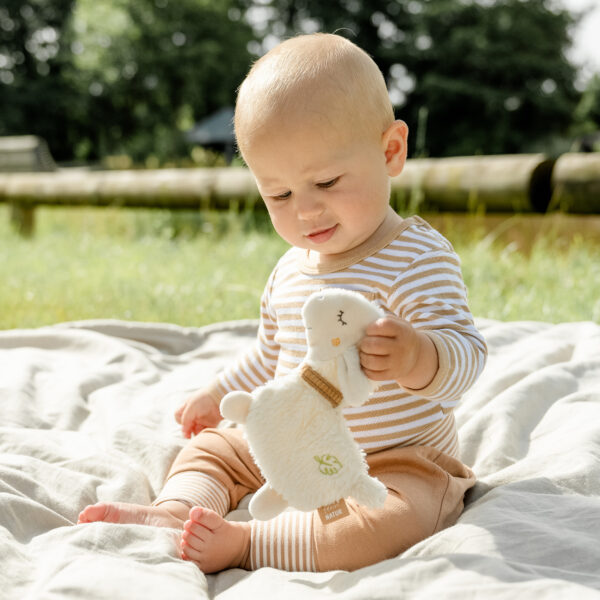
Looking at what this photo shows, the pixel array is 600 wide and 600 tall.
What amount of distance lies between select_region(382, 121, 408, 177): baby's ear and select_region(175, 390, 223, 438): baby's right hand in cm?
72

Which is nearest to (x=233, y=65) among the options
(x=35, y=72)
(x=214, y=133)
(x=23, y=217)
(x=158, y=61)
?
(x=158, y=61)

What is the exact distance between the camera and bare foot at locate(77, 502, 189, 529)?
1.31 metres

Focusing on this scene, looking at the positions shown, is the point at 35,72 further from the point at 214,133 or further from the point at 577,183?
the point at 577,183

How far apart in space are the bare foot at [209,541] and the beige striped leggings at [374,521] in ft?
0.13

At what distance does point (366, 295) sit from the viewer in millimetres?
1426

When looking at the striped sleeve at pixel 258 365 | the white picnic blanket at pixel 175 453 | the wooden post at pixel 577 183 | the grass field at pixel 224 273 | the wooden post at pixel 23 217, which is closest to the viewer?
the white picnic blanket at pixel 175 453

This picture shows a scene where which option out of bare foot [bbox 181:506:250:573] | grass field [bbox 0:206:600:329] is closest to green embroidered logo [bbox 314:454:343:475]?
bare foot [bbox 181:506:250:573]

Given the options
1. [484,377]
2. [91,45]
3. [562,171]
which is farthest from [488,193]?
[91,45]

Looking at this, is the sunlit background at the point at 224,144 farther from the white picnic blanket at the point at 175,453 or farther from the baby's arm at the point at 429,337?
the baby's arm at the point at 429,337

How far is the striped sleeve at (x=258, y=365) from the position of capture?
1.72 meters

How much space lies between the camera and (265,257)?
3820 millimetres

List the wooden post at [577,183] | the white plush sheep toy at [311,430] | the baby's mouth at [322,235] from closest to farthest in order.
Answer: the white plush sheep toy at [311,430]
the baby's mouth at [322,235]
the wooden post at [577,183]

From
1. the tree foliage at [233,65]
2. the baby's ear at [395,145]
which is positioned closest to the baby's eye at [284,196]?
the baby's ear at [395,145]

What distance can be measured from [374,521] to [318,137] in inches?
26.3
